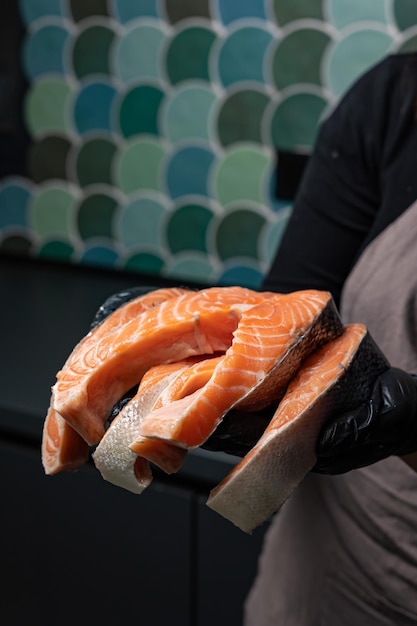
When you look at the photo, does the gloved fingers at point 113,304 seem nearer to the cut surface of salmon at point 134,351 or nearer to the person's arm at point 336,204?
the cut surface of salmon at point 134,351

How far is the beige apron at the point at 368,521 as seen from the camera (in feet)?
2.58

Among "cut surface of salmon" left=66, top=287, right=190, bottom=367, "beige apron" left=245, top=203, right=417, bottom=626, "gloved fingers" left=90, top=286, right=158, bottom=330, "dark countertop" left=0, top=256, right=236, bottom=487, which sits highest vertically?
"cut surface of salmon" left=66, top=287, right=190, bottom=367

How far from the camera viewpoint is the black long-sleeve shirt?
87cm

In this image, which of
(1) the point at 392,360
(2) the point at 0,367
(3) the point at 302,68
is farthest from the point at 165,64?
(1) the point at 392,360

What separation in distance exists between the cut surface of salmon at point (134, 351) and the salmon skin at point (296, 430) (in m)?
0.07

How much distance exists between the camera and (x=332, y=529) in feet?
2.80

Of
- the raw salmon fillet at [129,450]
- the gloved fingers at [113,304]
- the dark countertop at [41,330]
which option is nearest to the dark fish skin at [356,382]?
the raw salmon fillet at [129,450]

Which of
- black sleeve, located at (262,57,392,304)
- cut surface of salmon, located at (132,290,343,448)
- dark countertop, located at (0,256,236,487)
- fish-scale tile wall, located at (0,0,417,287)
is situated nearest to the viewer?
cut surface of salmon, located at (132,290,343,448)

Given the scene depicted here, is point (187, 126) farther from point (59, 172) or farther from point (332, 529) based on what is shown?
point (332, 529)

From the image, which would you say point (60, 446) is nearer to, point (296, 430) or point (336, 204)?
point (296, 430)

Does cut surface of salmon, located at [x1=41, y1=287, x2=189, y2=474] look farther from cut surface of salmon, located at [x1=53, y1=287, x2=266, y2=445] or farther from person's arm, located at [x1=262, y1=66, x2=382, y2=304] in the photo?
person's arm, located at [x1=262, y1=66, x2=382, y2=304]

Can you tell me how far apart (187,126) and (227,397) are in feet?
3.92

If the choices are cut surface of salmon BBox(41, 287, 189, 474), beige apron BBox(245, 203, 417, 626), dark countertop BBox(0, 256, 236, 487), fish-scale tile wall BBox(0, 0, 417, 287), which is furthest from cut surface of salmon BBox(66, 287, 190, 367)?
fish-scale tile wall BBox(0, 0, 417, 287)

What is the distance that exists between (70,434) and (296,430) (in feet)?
0.60
